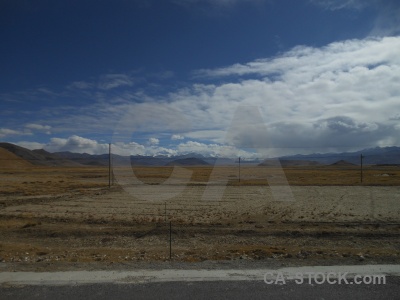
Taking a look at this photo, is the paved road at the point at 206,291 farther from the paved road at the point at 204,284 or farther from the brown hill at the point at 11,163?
the brown hill at the point at 11,163

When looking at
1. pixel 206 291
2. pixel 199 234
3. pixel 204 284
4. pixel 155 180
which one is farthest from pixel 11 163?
pixel 206 291

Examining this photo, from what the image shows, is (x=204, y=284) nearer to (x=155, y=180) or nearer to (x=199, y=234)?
(x=199, y=234)

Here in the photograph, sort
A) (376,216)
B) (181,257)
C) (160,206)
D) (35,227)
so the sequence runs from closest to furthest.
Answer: (181,257)
(35,227)
(376,216)
(160,206)

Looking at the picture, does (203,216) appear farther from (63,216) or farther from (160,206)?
(63,216)

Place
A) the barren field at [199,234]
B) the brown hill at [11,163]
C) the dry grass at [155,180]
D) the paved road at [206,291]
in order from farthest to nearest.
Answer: the brown hill at [11,163] → the dry grass at [155,180] → the barren field at [199,234] → the paved road at [206,291]

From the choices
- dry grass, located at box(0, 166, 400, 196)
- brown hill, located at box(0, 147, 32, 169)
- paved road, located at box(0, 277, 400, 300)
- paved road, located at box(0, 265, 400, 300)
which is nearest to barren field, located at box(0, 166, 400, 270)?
paved road, located at box(0, 265, 400, 300)

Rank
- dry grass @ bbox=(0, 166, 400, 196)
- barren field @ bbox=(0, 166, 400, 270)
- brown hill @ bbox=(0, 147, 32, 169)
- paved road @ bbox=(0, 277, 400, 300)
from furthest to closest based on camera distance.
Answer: brown hill @ bbox=(0, 147, 32, 169)
dry grass @ bbox=(0, 166, 400, 196)
barren field @ bbox=(0, 166, 400, 270)
paved road @ bbox=(0, 277, 400, 300)

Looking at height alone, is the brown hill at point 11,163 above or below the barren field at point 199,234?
above

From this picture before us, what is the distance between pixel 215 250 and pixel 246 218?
6320mm

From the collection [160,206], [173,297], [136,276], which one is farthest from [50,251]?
[160,206]

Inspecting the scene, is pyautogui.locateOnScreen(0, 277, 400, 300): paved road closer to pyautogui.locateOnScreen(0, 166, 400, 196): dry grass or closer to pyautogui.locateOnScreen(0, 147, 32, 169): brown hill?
pyautogui.locateOnScreen(0, 166, 400, 196): dry grass

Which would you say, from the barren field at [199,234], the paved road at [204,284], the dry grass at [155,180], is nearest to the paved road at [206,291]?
the paved road at [204,284]

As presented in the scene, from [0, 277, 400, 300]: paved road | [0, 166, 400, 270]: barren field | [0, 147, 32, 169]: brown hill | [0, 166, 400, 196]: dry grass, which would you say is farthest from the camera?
[0, 147, 32, 169]: brown hill

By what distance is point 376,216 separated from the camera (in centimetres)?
1622
